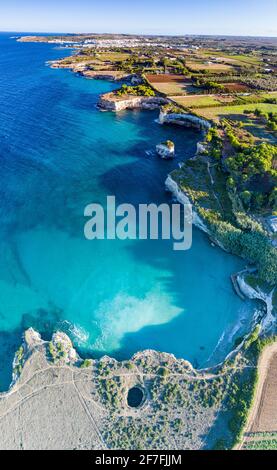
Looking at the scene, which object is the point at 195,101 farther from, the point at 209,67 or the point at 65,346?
the point at 65,346

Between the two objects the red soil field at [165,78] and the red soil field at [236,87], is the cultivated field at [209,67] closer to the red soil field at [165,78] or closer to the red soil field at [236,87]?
the red soil field at [165,78]

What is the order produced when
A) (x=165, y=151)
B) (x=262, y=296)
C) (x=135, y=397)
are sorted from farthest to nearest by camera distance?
(x=165, y=151)
(x=262, y=296)
(x=135, y=397)

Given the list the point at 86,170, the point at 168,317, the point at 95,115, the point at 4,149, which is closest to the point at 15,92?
the point at 95,115

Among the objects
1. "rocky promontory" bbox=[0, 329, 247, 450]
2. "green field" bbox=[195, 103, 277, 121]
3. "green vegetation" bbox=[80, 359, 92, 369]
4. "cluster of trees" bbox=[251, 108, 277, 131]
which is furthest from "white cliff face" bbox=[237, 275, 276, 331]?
"green field" bbox=[195, 103, 277, 121]

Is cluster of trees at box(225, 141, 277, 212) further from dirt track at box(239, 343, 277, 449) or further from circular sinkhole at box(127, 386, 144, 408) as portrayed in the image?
circular sinkhole at box(127, 386, 144, 408)

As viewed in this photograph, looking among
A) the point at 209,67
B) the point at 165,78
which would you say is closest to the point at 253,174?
the point at 165,78

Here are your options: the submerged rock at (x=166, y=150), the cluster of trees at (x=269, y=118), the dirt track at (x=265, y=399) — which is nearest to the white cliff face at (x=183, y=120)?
the cluster of trees at (x=269, y=118)
